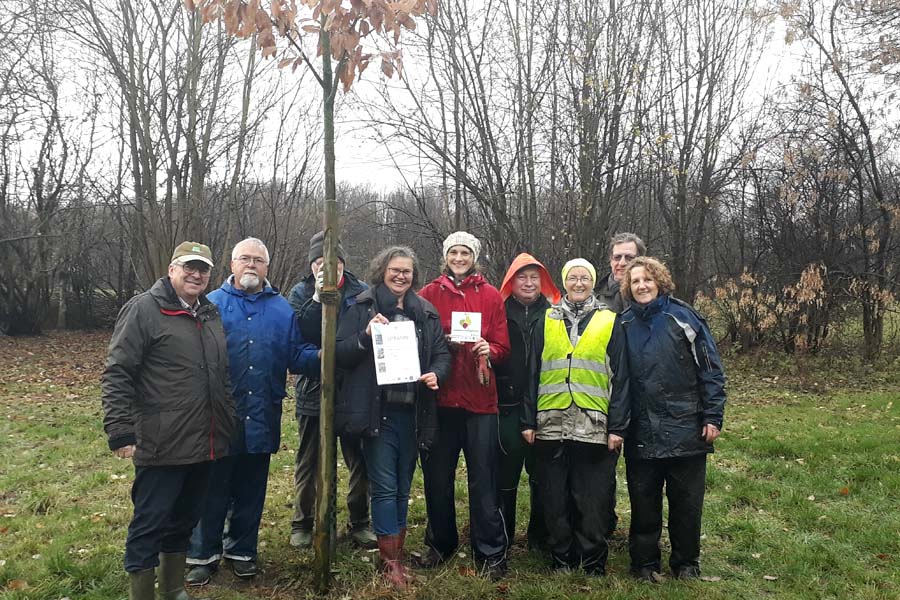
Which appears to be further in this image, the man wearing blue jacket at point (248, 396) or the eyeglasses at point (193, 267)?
the man wearing blue jacket at point (248, 396)

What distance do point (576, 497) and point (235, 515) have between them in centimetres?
227

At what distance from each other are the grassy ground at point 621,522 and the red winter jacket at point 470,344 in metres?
1.14

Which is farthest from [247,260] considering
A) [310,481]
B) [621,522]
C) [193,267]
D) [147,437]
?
[621,522]

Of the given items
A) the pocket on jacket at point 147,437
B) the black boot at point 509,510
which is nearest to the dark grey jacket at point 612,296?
the black boot at point 509,510

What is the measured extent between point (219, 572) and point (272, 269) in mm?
10294

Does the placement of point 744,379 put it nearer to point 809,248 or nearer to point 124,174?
point 809,248

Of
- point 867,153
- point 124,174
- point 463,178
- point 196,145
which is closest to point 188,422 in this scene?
point 463,178

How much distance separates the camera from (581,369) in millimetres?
4105

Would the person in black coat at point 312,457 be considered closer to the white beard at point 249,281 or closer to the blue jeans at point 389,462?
the white beard at point 249,281

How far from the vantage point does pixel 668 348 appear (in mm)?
4082

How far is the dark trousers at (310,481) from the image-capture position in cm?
482

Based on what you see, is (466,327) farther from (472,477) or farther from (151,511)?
(151,511)

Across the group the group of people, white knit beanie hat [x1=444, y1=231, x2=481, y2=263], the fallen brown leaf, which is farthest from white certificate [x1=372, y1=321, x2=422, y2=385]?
the fallen brown leaf

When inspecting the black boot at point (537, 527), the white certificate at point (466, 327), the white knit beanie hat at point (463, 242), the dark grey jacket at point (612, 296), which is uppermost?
the white knit beanie hat at point (463, 242)
